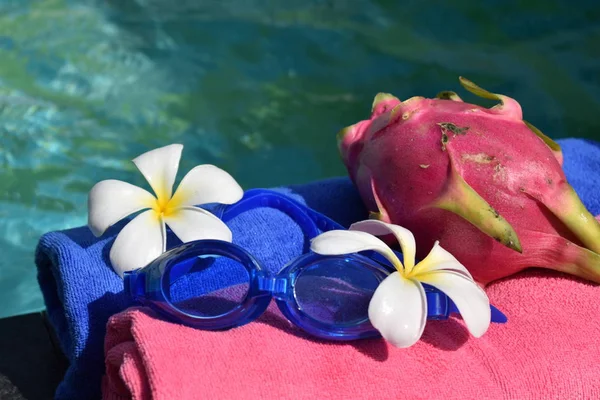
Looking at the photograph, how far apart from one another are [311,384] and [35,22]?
2160 mm

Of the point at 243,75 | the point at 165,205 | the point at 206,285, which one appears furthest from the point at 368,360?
the point at 243,75

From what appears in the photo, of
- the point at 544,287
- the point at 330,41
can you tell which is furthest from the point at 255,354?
the point at 330,41

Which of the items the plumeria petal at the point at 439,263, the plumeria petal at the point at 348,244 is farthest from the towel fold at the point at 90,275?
the plumeria petal at the point at 439,263

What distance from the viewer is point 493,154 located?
1038 mm

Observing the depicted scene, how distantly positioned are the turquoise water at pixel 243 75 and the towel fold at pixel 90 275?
95 centimetres

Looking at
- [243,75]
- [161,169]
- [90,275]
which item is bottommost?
[243,75]

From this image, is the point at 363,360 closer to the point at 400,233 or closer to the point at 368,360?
the point at 368,360

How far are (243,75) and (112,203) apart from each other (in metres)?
1.56

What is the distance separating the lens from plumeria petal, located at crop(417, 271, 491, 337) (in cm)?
87

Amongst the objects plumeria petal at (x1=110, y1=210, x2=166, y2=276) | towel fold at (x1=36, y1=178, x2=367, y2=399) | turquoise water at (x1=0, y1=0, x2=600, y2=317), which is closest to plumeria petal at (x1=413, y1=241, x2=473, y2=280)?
towel fold at (x1=36, y1=178, x2=367, y2=399)

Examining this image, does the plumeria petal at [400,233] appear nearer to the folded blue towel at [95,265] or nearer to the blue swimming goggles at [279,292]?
Answer: the blue swimming goggles at [279,292]

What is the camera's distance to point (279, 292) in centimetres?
90

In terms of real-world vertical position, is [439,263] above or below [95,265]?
above

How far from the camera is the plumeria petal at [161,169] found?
106 centimetres
